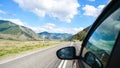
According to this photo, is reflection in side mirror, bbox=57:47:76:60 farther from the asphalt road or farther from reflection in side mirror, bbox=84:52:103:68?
the asphalt road

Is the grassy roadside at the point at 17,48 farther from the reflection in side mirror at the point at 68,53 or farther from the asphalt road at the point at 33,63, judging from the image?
the reflection in side mirror at the point at 68,53

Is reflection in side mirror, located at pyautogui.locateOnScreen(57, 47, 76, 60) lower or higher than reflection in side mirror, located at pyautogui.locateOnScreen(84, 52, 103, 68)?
higher

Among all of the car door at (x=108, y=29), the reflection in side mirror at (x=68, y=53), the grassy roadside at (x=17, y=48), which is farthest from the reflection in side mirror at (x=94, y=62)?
the grassy roadside at (x=17, y=48)

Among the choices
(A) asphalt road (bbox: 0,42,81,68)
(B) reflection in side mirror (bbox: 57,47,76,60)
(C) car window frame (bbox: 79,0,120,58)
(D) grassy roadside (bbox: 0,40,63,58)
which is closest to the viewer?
(C) car window frame (bbox: 79,0,120,58)

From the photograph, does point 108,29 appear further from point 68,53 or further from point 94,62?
point 68,53

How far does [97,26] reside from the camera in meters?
3.04

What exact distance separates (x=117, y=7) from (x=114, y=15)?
18cm

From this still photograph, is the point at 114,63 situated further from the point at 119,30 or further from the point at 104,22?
the point at 104,22

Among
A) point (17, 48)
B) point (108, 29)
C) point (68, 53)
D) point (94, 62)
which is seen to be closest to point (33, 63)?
point (68, 53)

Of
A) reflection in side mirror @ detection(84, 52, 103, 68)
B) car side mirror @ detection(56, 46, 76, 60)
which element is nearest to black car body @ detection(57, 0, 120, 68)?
reflection in side mirror @ detection(84, 52, 103, 68)

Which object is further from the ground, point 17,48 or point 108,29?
point 108,29

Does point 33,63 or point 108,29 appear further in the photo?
point 33,63

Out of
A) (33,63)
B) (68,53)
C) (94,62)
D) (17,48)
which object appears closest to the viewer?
(94,62)

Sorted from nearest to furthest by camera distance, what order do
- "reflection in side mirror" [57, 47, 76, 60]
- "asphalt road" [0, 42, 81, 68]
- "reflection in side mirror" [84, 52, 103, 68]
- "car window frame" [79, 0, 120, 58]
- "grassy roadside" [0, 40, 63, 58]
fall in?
"car window frame" [79, 0, 120, 58], "reflection in side mirror" [84, 52, 103, 68], "reflection in side mirror" [57, 47, 76, 60], "asphalt road" [0, 42, 81, 68], "grassy roadside" [0, 40, 63, 58]
